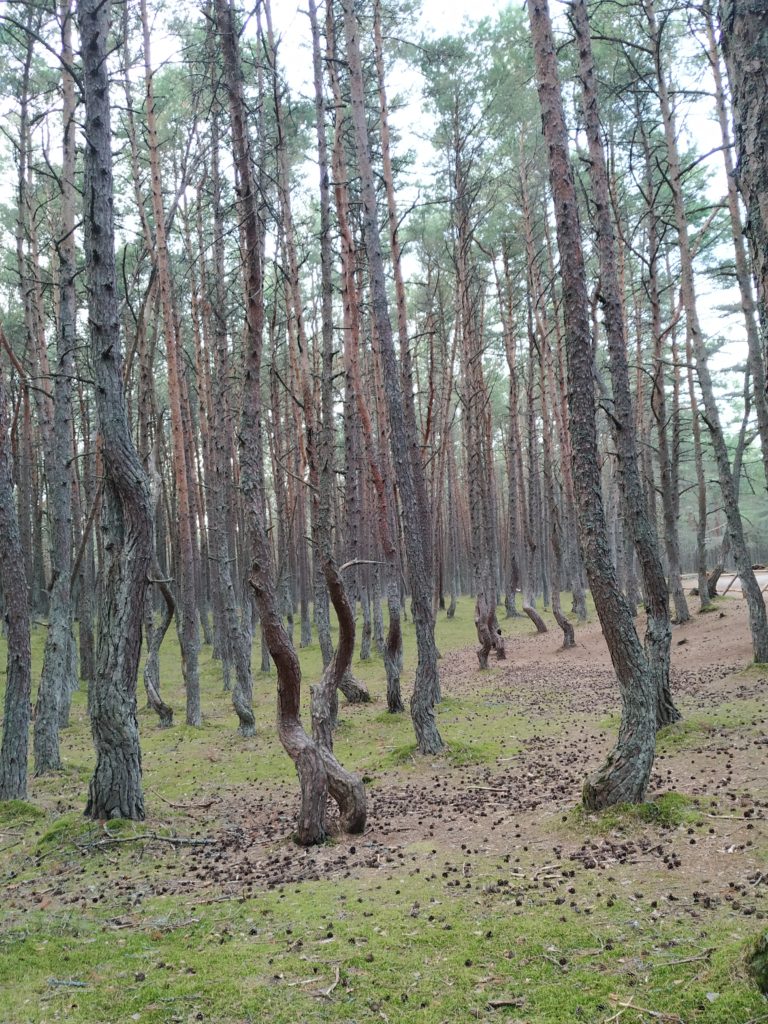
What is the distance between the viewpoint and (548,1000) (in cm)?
338

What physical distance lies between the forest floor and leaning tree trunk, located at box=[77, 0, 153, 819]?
2.46 ft

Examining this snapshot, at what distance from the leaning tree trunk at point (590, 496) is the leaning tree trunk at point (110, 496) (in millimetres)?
4014

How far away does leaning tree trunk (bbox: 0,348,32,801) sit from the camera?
7.40m

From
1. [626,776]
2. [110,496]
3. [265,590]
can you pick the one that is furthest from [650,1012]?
[110,496]

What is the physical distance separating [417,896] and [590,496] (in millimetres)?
3237

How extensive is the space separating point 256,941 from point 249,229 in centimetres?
557

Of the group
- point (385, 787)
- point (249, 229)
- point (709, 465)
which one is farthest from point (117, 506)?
point (709, 465)

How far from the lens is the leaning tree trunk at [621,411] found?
25.1ft

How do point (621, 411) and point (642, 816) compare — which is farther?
point (621, 411)

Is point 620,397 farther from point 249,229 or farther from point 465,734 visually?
point 465,734

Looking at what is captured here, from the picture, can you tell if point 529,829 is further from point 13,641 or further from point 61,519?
point 61,519

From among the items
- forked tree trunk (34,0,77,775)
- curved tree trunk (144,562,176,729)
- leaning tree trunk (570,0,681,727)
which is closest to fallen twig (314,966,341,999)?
leaning tree trunk (570,0,681,727)

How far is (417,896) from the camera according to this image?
4812 mm

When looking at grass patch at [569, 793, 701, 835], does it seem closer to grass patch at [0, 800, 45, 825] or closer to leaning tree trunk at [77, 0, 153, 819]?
leaning tree trunk at [77, 0, 153, 819]
